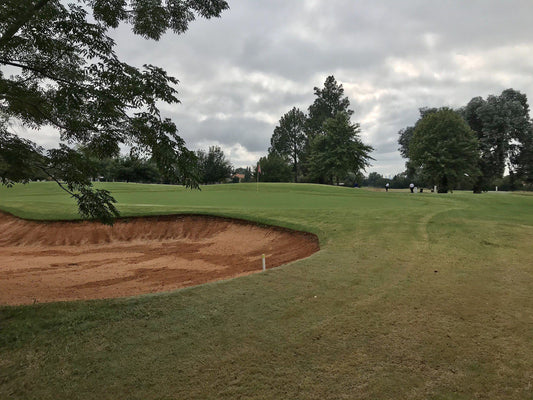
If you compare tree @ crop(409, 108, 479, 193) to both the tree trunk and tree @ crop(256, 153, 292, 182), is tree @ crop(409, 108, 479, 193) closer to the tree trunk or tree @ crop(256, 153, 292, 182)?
the tree trunk

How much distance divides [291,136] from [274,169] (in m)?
11.1

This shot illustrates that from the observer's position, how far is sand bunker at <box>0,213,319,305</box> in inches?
297

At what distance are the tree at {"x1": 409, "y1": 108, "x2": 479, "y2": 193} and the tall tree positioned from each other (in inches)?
1210

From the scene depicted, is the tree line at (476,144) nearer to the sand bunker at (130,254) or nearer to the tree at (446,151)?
the tree at (446,151)

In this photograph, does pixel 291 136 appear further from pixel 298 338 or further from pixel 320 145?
pixel 298 338

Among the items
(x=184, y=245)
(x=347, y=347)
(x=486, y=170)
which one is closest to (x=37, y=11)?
(x=347, y=347)

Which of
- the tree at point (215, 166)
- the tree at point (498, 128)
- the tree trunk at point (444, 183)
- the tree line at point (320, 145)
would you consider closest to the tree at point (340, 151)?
the tree line at point (320, 145)

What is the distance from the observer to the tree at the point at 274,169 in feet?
231

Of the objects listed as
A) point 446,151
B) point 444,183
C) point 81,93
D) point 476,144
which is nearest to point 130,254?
point 81,93

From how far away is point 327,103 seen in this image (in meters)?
67.4

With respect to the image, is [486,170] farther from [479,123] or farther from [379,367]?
[379,367]

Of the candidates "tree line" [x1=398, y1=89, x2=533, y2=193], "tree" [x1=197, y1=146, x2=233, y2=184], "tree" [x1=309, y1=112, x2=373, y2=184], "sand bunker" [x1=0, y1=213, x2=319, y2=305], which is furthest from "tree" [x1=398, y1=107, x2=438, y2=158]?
"sand bunker" [x1=0, y1=213, x2=319, y2=305]

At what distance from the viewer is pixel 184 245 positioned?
1262 centimetres

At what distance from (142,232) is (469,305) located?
13.9m
